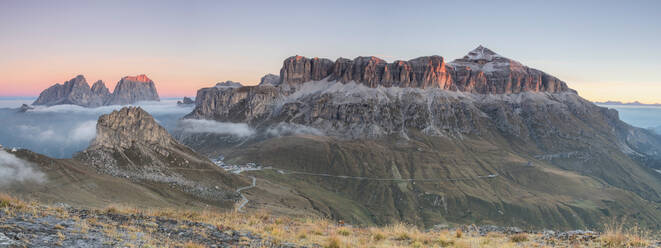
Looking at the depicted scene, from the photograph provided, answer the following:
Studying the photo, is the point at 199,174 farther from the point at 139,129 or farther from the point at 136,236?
the point at 136,236

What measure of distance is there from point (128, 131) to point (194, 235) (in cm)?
13094

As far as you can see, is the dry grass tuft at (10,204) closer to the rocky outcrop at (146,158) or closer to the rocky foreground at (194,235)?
the rocky foreground at (194,235)

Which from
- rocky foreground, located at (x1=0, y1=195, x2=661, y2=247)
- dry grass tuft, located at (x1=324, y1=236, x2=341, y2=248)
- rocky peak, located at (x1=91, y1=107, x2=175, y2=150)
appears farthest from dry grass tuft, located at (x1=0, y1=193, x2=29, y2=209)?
rocky peak, located at (x1=91, y1=107, x2=175, y2=150)

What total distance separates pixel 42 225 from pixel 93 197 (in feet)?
203

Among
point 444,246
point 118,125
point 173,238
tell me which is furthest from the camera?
point 118,125

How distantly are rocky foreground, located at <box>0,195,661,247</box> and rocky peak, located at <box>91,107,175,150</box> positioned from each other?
4303 inches

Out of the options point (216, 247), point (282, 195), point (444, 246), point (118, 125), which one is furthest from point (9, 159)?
point (282, 195)

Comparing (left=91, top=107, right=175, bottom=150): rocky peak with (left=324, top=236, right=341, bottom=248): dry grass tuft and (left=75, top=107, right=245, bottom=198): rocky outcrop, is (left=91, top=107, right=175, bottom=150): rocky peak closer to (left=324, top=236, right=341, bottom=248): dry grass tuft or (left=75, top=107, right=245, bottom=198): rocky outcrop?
(left=75, top=107, right=245, bottom=198): rocky outcrop

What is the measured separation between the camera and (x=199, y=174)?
132000mm

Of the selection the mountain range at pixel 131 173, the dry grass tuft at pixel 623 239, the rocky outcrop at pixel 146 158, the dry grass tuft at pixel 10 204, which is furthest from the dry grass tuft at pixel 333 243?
the rocky outcrop at pixel 146 158

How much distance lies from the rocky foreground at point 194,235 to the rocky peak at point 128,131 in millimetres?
109293

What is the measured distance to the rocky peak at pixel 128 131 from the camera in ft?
376

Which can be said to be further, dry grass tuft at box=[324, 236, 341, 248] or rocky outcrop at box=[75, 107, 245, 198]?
rocky outcrop at box=[75, 107, 245, 198]

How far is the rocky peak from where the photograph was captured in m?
115
